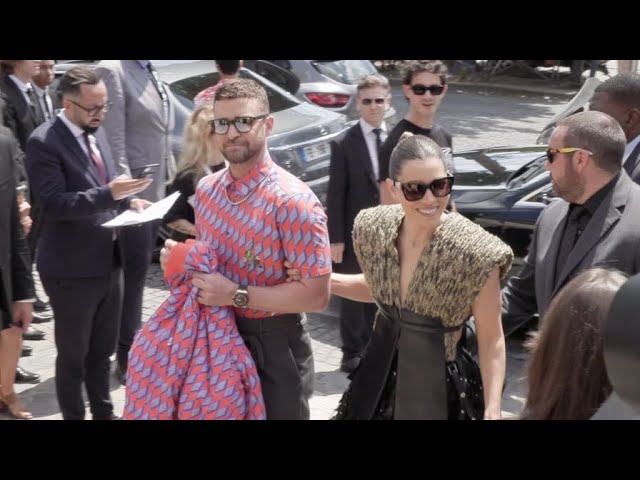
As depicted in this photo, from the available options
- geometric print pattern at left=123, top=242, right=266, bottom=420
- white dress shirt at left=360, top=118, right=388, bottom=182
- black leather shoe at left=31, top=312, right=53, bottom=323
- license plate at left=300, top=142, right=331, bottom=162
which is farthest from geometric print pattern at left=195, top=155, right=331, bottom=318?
license plate at left=300, top=142, right=331, bottom=162

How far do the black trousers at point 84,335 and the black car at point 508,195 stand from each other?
3101mm

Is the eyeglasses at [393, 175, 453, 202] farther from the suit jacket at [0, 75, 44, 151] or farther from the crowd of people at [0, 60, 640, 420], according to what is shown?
the suit jacket at [0, 75, 44, 151]

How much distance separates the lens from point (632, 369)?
1431 mm

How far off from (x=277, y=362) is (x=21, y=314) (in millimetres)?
1637

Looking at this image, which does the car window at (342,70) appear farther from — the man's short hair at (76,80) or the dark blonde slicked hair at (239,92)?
the dark blonde slicked hair at (239,92)

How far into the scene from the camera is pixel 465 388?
11.5ft

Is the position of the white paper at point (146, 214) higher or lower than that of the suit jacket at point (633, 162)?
lower

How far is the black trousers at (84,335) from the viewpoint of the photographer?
195 inches

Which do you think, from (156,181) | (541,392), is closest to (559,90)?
(156,181)

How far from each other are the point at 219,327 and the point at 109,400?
6.86ft

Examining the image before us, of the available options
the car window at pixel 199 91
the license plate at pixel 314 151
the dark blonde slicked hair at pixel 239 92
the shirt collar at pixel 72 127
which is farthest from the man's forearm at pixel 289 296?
the car window at pixel 199 91

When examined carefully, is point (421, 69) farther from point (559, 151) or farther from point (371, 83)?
point (559, 151)

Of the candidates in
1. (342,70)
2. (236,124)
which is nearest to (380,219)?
(236,124)
